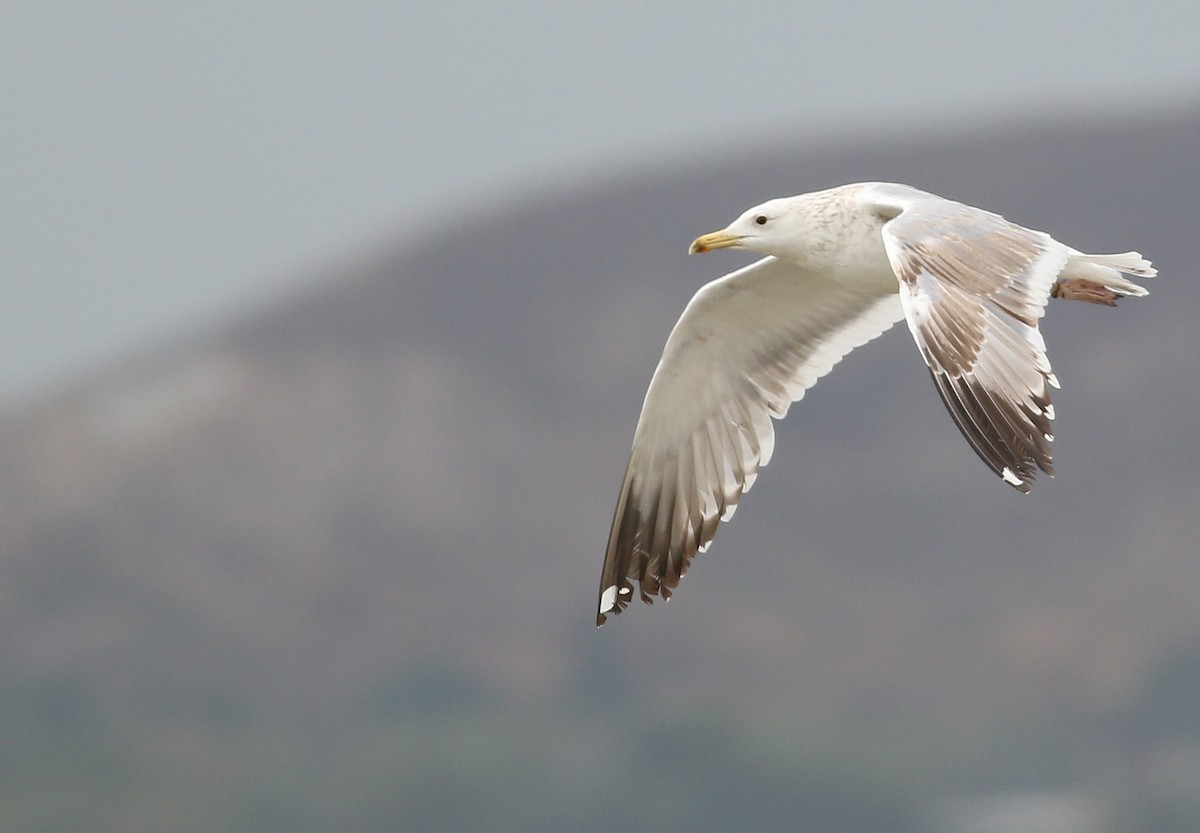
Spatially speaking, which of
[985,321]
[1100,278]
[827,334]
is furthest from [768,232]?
[985,321]

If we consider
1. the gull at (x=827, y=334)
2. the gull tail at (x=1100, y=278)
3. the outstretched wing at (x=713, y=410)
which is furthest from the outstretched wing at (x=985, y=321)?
the outstretched wing at (x=713, y=410)

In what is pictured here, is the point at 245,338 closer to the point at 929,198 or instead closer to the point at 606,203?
the point at 606,203

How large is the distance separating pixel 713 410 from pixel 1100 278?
1175mm

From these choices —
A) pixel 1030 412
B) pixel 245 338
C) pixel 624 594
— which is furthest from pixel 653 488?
pixel 245 338

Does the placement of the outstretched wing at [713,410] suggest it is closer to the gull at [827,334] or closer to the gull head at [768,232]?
the gull at [827,334]

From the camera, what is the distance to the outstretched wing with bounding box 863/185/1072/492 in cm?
361

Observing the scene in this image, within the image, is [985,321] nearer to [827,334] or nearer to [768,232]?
[768,232]

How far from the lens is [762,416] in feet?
17.1

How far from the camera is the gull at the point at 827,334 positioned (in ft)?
12.0

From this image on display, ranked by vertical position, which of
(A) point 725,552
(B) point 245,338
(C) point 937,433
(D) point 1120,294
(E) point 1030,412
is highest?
(B) point 245,338

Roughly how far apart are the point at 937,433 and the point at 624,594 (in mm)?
18484

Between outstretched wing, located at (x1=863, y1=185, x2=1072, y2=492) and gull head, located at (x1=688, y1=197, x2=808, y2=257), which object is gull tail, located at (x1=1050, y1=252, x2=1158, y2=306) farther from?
gull head, located at (x1=688, y1=197, x2=808, y2=257)

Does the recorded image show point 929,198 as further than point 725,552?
No

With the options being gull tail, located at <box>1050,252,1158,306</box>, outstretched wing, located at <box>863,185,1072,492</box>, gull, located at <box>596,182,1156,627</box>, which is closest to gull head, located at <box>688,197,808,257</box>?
gull, located at <box>596,182,1156,627</box>
